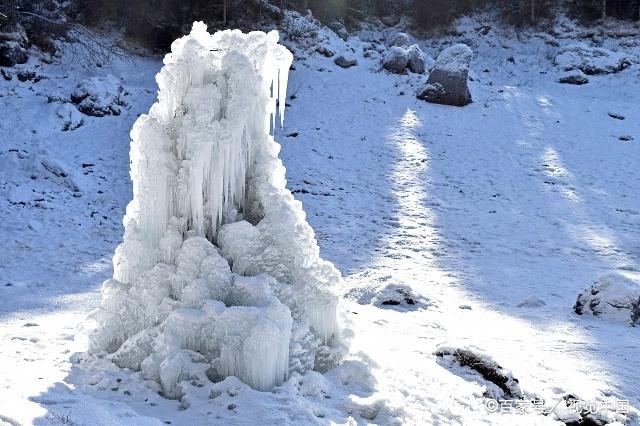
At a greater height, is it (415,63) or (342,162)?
(415,63)

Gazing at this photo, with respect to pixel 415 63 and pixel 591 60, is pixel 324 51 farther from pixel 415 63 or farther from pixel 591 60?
pixel 591 60

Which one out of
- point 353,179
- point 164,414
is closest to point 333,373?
point 164,414

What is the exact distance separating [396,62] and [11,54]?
508 inches

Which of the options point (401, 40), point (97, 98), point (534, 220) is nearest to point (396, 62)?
point (401, 40)

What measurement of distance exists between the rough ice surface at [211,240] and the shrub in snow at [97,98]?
12635mm

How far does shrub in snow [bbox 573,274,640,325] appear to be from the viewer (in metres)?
8.76

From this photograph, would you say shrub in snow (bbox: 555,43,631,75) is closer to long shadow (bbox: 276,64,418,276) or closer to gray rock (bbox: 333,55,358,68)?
long shadow (bbox: 276,64,418,276)

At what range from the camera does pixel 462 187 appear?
16.5m

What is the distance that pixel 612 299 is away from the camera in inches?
352

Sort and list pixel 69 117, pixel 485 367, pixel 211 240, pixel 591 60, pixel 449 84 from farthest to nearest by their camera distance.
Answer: pixel 591 60 → pixel 449 84 → pixel 69 117 → pixel 485 367 → pixel 211 240

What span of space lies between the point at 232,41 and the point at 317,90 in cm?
1620

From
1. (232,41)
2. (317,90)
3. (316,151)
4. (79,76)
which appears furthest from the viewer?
(317,90)

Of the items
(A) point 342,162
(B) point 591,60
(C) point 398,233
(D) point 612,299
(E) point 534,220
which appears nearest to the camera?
(D) point 612,299

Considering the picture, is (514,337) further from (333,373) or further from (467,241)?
(467,241)
